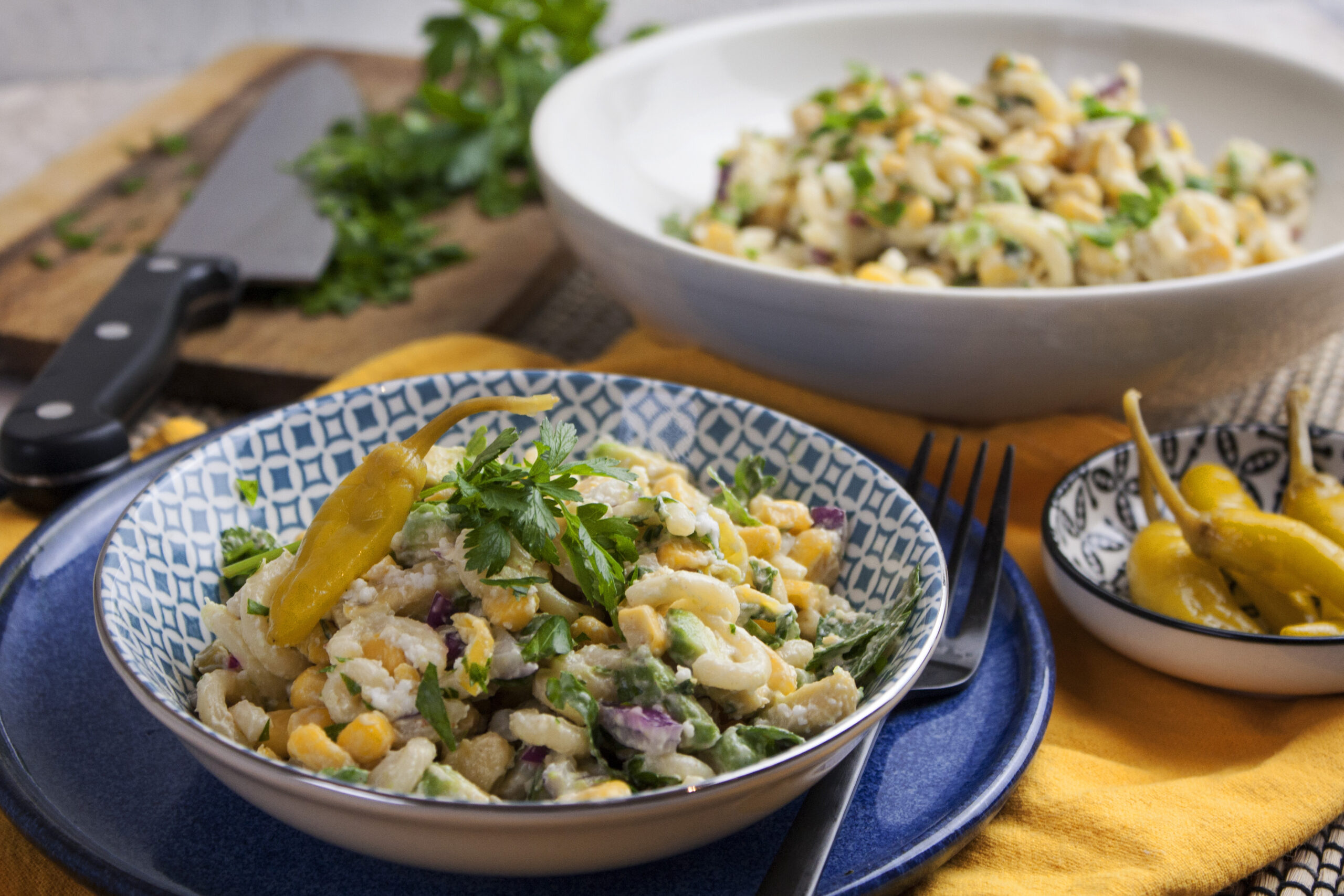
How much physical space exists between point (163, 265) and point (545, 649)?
5.45 ft

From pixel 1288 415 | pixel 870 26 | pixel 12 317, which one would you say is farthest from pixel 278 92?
pixel 1288 415

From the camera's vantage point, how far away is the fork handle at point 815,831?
119 cm

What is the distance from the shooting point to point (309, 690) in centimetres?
132

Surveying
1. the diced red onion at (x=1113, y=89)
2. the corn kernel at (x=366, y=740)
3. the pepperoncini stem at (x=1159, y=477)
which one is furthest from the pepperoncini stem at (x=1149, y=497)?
the diced red onion at (x=1113, y=89)

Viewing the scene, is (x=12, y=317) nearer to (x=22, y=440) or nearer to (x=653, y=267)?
(x=22, y=440)

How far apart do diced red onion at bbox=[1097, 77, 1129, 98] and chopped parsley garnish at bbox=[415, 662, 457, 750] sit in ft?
7.46

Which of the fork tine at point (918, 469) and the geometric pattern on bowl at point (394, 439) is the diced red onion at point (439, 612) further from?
the fork tine at point (918, 469)

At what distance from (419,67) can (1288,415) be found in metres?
3.31

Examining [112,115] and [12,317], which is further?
[112,115]

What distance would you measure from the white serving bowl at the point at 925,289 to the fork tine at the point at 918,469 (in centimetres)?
21

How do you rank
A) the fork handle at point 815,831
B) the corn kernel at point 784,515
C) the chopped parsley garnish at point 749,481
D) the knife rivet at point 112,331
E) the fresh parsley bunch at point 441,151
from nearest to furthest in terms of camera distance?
the fork handle at point 815,831, the corn kernel at point 784,515, the chopped parsley garnish at point 749,481, the knife rivet at point 112,331, the fresh parsley bunch at point 441,151

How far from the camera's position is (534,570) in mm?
1381

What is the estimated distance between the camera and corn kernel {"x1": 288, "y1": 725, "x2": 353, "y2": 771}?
119cm

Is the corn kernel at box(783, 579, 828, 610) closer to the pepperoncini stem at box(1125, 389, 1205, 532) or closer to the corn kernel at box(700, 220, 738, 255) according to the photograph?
the pepperoncini stem at box(1125, 389, 1205, 532)
